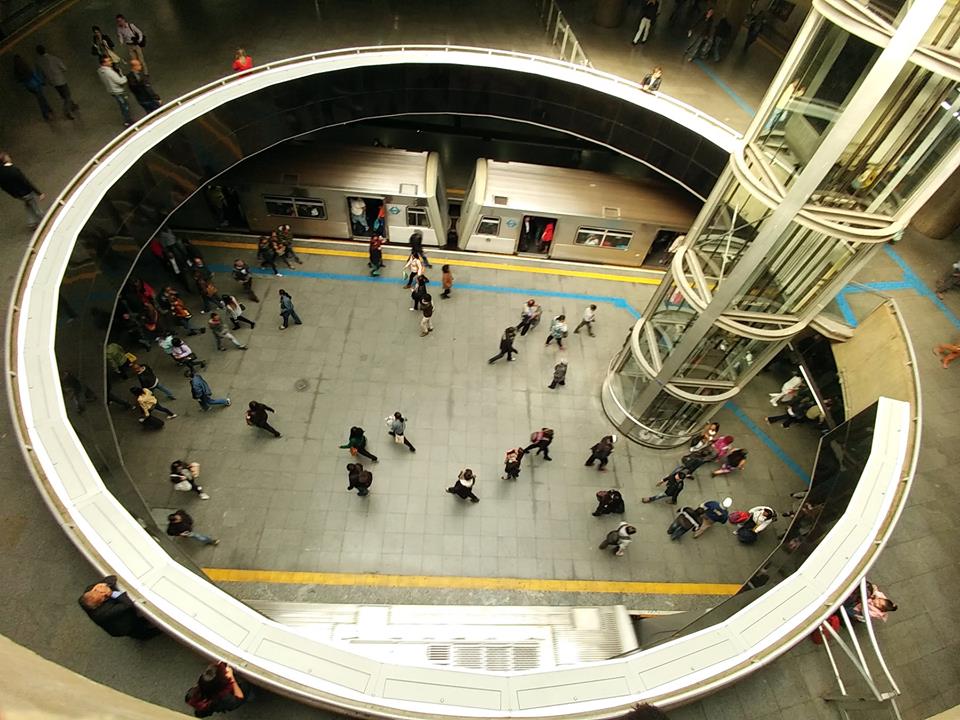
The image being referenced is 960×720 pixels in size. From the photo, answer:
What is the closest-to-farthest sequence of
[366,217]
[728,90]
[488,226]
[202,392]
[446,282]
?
1. [202,392]
2. [446,282]
3. [728,90]
4. [488,226]
5. [366,217]

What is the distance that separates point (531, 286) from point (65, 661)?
539 inches

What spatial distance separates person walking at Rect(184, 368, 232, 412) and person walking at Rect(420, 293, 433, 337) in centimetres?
536

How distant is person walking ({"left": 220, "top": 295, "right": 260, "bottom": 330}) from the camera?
13.0 metres

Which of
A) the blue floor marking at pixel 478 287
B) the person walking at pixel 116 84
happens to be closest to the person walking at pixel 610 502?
the blue floor marking at pixel 478 287

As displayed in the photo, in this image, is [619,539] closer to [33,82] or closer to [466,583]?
[466,583]

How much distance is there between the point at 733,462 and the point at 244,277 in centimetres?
1376

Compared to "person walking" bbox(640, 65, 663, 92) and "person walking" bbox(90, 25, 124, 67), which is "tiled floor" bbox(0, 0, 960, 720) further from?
"person walking" bbox(640, 65, 663, 92)

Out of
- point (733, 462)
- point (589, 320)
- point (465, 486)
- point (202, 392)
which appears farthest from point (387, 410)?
point (733, 462)

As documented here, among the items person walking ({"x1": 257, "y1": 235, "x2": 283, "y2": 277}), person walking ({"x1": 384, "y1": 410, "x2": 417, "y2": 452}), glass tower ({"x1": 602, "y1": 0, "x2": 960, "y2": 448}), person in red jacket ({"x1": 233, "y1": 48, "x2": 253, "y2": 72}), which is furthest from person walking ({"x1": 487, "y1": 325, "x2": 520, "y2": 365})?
person in red jacket ({"x1": 233, "y1": 48, "x2": 253, "y2": 72})

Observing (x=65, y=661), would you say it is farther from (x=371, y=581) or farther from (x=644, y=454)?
(x=644, y=454)

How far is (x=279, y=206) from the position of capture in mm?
15836

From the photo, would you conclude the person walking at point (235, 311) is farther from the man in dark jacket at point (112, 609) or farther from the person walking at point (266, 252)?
the man in dark jacket at point (112, 609)

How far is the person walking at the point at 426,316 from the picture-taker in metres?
13.6

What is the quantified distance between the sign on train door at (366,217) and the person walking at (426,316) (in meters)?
3.72
